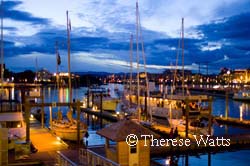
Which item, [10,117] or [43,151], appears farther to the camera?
[10,117]

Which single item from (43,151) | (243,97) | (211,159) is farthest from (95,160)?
(243,97)

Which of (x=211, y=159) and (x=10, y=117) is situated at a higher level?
(x=10, y=117)

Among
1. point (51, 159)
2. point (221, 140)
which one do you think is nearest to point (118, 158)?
point (51, 159)

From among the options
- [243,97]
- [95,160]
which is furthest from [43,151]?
[243,97]

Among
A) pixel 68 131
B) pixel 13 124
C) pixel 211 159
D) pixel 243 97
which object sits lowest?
pixel 211 159

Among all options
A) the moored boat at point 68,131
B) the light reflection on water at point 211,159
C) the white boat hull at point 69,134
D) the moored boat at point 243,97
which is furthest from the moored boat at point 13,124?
the moored boat at point 243,97

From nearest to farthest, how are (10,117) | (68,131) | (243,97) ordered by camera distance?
(10,117)
(68,131)
(243,97)

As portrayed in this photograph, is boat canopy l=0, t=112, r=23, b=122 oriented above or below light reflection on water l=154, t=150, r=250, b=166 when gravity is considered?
above

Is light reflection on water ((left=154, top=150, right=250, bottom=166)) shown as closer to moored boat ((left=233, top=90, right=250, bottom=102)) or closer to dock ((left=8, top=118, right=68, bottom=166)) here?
dock ((left=8, top=118, right=68, bottom=166))

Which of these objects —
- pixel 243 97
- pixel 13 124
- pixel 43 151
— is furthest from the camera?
pixel 243 97

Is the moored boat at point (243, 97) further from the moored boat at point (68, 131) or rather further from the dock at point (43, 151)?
the dock at point (43, 151)

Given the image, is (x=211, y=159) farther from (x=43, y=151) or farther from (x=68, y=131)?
Answer: (x=43, y=151)

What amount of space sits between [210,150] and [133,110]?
935 inches

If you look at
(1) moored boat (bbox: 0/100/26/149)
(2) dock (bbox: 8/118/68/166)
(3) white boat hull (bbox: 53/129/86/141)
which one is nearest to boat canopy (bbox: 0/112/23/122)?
(1) moored boat (bbox: 0/100/26/149)
